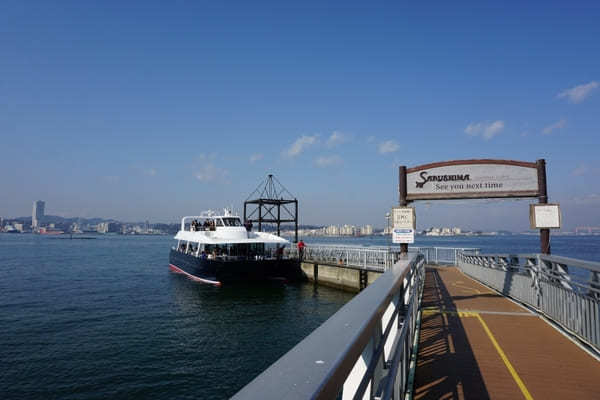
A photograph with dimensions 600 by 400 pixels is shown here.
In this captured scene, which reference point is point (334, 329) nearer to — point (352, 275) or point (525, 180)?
point (525, 180)

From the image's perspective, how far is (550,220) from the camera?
13273mm

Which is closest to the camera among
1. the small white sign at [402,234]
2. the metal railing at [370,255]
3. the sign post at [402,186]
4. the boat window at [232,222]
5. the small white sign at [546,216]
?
the small white sign at [402,234]

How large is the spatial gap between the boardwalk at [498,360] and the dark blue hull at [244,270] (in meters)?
19.2

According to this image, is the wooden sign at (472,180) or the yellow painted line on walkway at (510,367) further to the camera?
the wooden sign at (472,180)

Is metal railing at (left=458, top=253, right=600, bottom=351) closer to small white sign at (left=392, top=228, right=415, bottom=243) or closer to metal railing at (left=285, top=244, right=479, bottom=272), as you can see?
small white sign at (left=392, top=228, right=415, bottom=243)

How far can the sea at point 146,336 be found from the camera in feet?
32.8

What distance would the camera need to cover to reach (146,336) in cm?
1430

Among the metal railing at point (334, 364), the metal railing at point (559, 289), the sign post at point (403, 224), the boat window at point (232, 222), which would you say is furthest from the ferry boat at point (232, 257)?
the metal railing at point (334, 364)

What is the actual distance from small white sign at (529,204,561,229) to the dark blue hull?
58.9ft

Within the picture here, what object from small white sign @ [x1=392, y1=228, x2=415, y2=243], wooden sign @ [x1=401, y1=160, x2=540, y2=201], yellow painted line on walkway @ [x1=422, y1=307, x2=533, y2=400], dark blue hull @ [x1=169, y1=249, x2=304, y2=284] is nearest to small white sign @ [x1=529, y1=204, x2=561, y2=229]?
wooden sign @ [x1=401, y1=160, x2=540, y2=201]

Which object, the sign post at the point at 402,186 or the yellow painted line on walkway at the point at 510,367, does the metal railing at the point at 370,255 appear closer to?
the sign post at the point at 402,186

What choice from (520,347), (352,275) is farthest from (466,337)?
(352,275)

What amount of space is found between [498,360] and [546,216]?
1003cm

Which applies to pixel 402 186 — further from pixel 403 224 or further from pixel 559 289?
pixel 559 289
